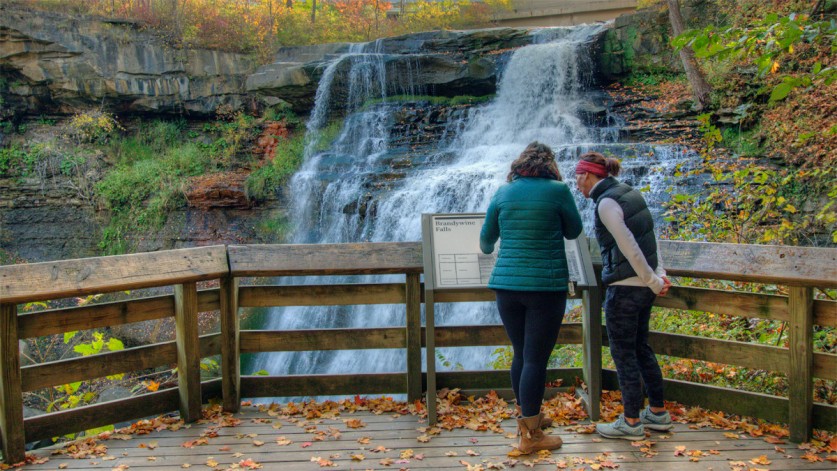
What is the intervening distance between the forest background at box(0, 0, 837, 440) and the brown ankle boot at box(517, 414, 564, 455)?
7.13 ft

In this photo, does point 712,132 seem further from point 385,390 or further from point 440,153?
point 440,153

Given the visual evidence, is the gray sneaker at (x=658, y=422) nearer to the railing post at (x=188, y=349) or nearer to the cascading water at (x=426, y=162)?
the railing post at (x=188, y=349)

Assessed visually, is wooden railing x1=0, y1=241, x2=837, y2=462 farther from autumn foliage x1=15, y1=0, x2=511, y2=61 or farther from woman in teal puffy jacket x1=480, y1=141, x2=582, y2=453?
autumn foliage x1=15, y1=0, x2=511, y2=61

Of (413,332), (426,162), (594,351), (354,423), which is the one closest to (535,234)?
(594,351)

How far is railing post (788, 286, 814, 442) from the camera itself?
4012 mm

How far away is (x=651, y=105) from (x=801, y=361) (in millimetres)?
12313

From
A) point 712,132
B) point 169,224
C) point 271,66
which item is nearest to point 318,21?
point 271,66

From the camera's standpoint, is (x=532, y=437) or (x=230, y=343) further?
(x=230, y=343)

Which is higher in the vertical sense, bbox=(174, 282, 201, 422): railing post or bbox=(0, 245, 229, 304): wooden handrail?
bbox=(0, 245, 229, 304): wooden handrail

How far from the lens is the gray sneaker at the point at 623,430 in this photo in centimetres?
414

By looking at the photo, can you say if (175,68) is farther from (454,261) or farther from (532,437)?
(532,437)

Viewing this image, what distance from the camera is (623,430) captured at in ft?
13.6

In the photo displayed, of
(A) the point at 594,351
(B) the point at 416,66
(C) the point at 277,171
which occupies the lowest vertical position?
(A) the point at 594,351

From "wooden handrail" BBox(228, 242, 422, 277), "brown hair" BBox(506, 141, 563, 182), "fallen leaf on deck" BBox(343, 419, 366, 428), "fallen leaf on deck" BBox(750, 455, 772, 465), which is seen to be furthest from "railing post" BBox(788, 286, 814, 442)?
"fallen leaf on deck" BBox(343, 419, 366, 428)
